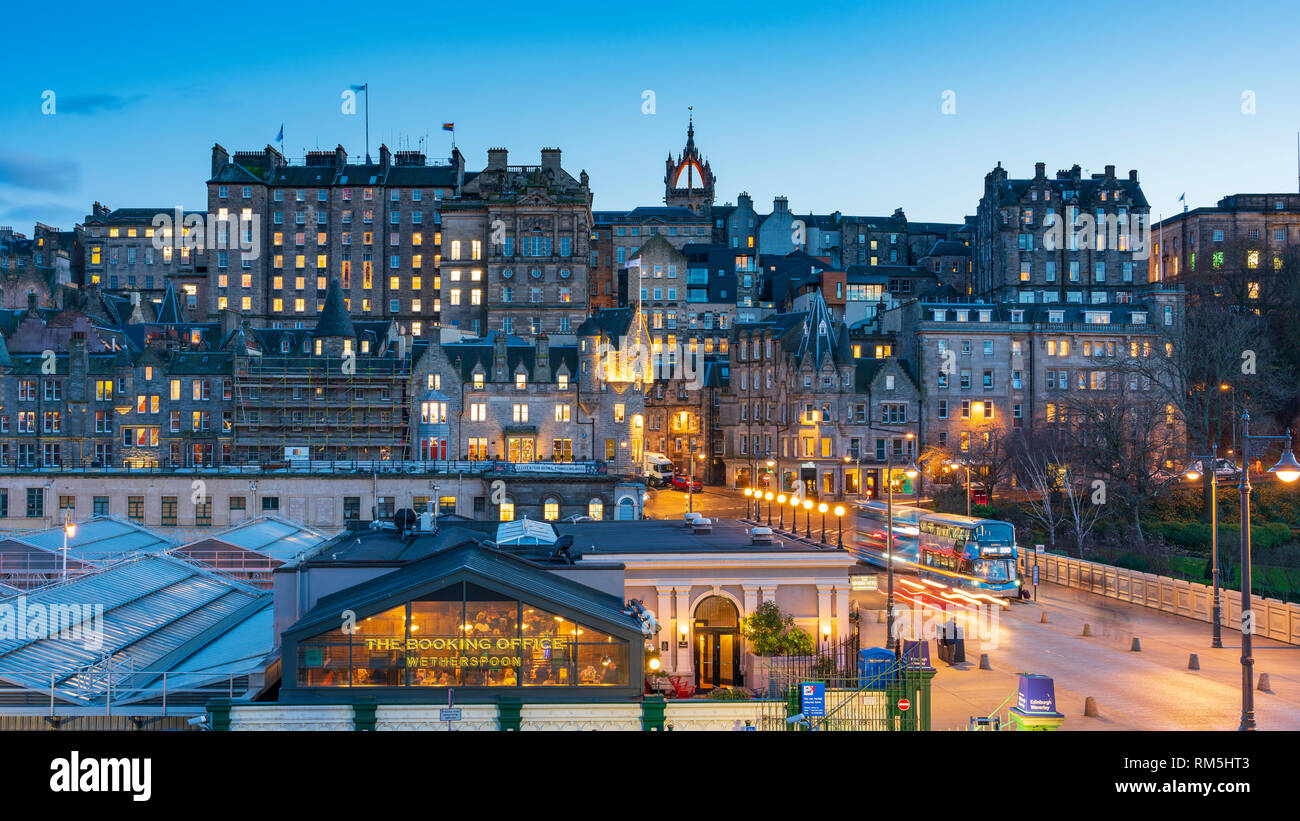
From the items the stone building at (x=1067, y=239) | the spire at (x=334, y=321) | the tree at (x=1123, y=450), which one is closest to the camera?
the tree at (x=1123, y=450)

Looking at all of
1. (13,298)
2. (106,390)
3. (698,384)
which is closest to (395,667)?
(106,390)

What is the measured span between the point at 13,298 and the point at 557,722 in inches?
4687

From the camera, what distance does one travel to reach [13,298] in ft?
363

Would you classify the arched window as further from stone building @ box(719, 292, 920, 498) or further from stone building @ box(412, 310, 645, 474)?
stone building @ box(719, 292, 920, 498)

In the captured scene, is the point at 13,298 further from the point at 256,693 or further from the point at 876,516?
the point at 256,693

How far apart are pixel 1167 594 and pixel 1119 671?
43.4 feet

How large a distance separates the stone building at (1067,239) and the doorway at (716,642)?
3214 inches

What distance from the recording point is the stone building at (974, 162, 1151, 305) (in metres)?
101

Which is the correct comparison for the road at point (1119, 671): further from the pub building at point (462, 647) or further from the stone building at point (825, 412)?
the stone building at point (825, 412)

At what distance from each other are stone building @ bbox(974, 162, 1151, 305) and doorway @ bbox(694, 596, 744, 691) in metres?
81.6

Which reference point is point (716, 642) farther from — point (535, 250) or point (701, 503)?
point (535, 250)

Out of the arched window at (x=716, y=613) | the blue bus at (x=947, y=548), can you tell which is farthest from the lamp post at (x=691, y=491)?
the arched window at (x=716, y=613)

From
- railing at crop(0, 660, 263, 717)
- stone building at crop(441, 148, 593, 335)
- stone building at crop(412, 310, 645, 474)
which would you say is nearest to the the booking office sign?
railing at crop(0, 660, 263, 717)

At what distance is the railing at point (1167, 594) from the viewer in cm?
3381
